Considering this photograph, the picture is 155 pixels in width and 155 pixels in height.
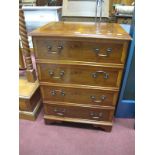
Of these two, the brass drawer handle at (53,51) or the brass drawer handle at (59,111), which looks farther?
the brass drawer handle at (59,111)

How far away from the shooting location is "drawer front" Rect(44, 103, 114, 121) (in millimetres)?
1378

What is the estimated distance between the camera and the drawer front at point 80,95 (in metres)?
1.27

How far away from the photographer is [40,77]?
1.28m

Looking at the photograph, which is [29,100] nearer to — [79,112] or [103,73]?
[79,112]

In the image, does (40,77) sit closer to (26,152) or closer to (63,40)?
(63,40)

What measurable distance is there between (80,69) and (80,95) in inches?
10.1

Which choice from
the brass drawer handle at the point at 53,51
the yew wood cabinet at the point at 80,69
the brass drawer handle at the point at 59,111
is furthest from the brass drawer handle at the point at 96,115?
the brass drawer handle at the point at 53,51

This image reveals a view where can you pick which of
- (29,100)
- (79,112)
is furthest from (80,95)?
(29,100)

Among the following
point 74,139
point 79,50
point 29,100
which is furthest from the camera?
point 29,100

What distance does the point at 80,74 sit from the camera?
3.95 feet

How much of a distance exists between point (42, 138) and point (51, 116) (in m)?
0.21

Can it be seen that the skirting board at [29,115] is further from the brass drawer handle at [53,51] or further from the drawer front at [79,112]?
the brass drawer handle at [53,51]
